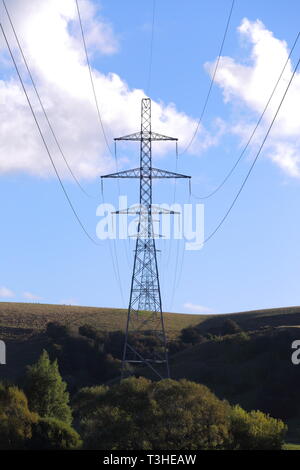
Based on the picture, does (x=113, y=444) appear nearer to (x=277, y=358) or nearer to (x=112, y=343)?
(x=277, y=358)

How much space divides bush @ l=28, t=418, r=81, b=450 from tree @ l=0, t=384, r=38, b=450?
84 centimetres

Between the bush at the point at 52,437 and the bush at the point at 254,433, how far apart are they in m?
17.1

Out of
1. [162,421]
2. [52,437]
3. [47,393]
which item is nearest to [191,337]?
[47,393]

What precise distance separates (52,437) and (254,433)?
71.5 feet

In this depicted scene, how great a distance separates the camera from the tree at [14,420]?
82250 millimetres

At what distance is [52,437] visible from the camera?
8475 centimetres

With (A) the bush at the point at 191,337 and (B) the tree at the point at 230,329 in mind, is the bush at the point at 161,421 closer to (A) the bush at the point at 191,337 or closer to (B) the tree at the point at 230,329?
(A) the bush at the point at 191,337

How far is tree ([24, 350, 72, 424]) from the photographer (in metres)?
101

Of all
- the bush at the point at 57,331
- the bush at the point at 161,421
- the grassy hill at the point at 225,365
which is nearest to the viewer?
the bush at the point at 161,421

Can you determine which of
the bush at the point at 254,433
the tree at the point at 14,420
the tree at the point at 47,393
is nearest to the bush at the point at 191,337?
the tree at the point at 47,393

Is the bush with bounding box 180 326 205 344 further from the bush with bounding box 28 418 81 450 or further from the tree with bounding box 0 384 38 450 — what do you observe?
the bush with bounding box 28 418 81 450

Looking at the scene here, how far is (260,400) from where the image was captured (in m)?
128

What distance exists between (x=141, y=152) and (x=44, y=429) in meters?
30.2

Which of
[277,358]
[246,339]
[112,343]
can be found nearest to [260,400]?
[277,358]
